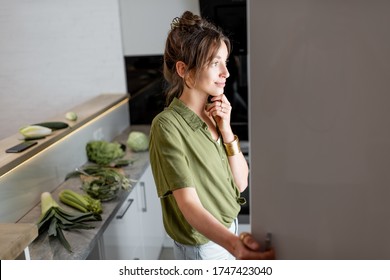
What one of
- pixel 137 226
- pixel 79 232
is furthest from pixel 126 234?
pixel 79 232

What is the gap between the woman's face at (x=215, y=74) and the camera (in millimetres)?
523

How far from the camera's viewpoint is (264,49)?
17.9 inches

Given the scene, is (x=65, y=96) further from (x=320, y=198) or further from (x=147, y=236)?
(x=320, y=198)

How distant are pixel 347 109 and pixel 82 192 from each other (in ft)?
2.51

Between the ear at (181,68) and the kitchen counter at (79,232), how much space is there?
45 cm

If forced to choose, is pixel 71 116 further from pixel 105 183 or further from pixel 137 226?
pixel 137 226

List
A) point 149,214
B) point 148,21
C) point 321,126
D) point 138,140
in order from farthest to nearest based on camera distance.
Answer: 1. point 138,140
2. point 149,214
3. point 148,21
4. point 321,126

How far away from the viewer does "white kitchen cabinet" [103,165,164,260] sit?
0.94 metres

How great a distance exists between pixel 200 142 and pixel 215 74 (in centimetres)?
10

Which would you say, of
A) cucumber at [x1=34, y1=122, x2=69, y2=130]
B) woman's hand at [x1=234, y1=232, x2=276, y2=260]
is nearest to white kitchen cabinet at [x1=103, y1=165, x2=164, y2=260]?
cucumber at [x1=34, y1=122, x2=69, y2=130]

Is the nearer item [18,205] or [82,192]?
[18,205]

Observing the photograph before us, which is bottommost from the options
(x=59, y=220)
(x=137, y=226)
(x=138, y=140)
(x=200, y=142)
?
(x=137, y=226)

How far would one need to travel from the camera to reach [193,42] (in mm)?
517
